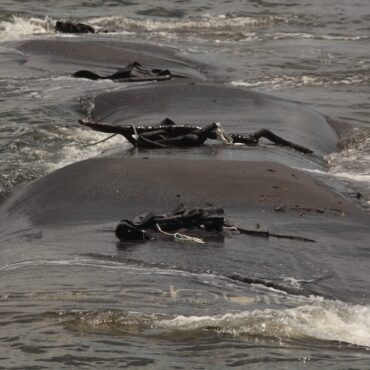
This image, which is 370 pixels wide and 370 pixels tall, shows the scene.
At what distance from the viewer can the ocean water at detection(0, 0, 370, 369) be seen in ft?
17.6

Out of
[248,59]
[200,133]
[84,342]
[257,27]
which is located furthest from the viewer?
[257,27]

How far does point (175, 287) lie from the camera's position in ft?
20.9

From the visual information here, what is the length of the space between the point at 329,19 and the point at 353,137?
15546 mm

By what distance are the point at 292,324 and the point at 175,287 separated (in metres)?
0.84

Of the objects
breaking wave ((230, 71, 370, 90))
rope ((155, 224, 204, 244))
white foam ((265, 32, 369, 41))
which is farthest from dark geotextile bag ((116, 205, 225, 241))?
white foam ((265, 32, 369, 41))

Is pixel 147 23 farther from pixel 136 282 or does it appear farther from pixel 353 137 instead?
pixel 136 282

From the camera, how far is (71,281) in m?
6.55

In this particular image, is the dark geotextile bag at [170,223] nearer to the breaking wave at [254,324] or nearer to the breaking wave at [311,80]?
the breaking wave at [254,324]

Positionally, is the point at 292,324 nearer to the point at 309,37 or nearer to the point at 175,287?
the point at 175,287

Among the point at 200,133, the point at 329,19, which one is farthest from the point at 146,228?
the point at 329,19

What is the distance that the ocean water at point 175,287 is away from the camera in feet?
17.6

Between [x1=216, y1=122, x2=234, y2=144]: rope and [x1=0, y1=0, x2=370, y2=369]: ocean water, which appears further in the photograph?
[x1=216, y1=122, x2=234, y2=144]: rope

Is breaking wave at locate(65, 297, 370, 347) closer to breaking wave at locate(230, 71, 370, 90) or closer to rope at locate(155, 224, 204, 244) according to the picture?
rope at locate(155, 224, 204, 244)

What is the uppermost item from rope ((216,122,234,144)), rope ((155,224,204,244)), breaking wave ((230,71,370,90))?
rope ((155,224,204,244))
